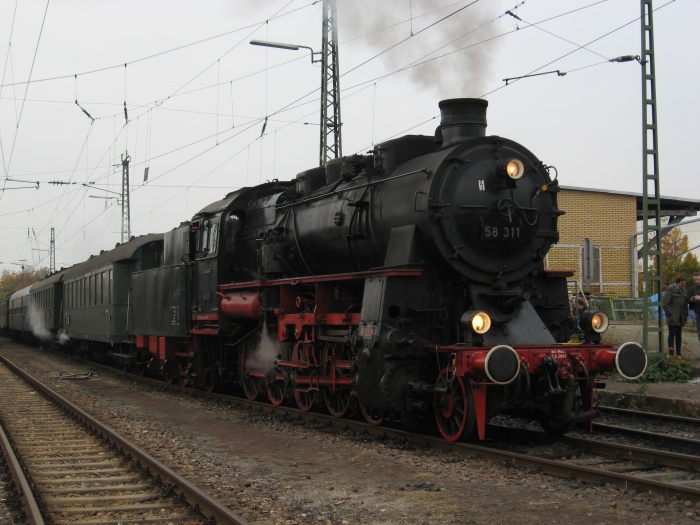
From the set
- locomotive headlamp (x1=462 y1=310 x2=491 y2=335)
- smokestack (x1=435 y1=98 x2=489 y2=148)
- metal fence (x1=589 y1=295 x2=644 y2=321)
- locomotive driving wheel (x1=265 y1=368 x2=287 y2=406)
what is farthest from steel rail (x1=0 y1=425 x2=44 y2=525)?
metal fence (x1=589 y1=295 x2=644 y2=321)

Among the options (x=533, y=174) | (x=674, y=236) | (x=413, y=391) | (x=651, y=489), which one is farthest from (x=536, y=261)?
(x=674, y=236)

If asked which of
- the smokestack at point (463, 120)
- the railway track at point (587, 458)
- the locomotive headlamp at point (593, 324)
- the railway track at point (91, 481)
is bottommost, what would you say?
the railway track at point (91, 481)

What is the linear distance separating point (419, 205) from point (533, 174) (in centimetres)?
158

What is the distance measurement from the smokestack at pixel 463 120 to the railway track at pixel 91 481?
5030mm

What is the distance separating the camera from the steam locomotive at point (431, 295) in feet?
27.4

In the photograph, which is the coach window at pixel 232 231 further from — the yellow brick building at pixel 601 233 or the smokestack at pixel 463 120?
the yellow brick building at pixel 601 233

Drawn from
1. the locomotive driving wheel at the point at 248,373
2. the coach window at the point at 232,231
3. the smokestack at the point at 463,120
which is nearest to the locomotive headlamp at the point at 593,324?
the smokestack at the point at 463,120

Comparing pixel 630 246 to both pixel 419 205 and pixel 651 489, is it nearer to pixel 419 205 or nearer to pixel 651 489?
pixel 419 205

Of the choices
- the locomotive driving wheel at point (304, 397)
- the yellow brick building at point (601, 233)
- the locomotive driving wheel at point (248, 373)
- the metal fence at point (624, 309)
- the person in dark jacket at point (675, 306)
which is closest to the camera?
the locomotive driving wheel at point (304, 397)

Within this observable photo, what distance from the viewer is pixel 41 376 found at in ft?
66.6

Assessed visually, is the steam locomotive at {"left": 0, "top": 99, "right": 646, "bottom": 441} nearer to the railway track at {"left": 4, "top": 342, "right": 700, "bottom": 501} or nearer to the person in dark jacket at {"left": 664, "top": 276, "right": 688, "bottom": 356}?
the railway track at {"left": 4, "top": 342, "right": 700, "bottom": 501}

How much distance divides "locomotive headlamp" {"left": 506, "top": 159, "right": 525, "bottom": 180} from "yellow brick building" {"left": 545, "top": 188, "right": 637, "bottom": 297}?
20196 mm

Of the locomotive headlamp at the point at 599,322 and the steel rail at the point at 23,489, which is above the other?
the locomotive headlamp at the point at 599,322

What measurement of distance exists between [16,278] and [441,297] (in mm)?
118305
